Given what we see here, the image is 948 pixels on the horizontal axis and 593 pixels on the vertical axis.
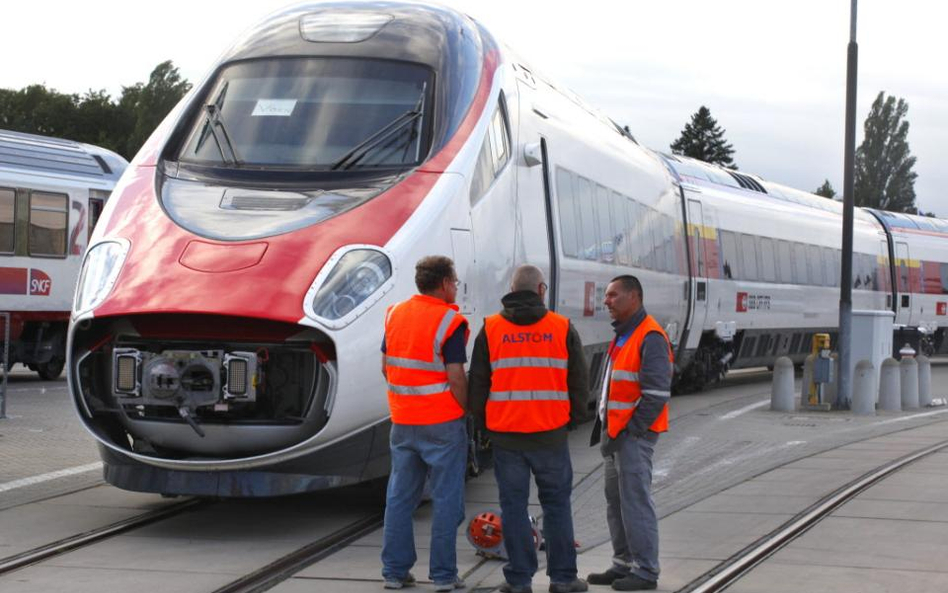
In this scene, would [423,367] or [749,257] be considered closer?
[423,367]

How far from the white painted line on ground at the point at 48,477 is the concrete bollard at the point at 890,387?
12599mm

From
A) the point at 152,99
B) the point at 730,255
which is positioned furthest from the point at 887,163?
the point at 730,255

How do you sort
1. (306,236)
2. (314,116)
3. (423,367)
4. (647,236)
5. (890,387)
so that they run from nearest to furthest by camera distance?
(423,367), (306,236), (314,116), (647,236), (890,387)

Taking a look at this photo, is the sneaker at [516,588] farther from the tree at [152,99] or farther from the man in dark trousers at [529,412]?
the tree at [152,99]

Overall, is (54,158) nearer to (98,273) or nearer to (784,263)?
(784,263)

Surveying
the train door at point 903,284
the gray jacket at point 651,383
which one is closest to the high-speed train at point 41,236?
the gray jacket at point 651,383

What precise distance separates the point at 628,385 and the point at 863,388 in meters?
13.9

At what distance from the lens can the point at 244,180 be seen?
35.3 ft

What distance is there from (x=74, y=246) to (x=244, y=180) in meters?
14.4

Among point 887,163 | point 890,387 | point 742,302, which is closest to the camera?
point 890,387

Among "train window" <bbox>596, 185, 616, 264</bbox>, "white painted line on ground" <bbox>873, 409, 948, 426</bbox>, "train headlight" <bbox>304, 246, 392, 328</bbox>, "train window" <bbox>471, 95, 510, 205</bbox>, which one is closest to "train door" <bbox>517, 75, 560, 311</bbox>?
"train window" <bbox>471, 95, 510, 205</bbox>

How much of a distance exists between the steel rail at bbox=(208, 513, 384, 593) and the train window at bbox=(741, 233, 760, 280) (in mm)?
16743

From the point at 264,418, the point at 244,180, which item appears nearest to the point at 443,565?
the point at 264,418

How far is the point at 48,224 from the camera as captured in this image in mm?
24016
